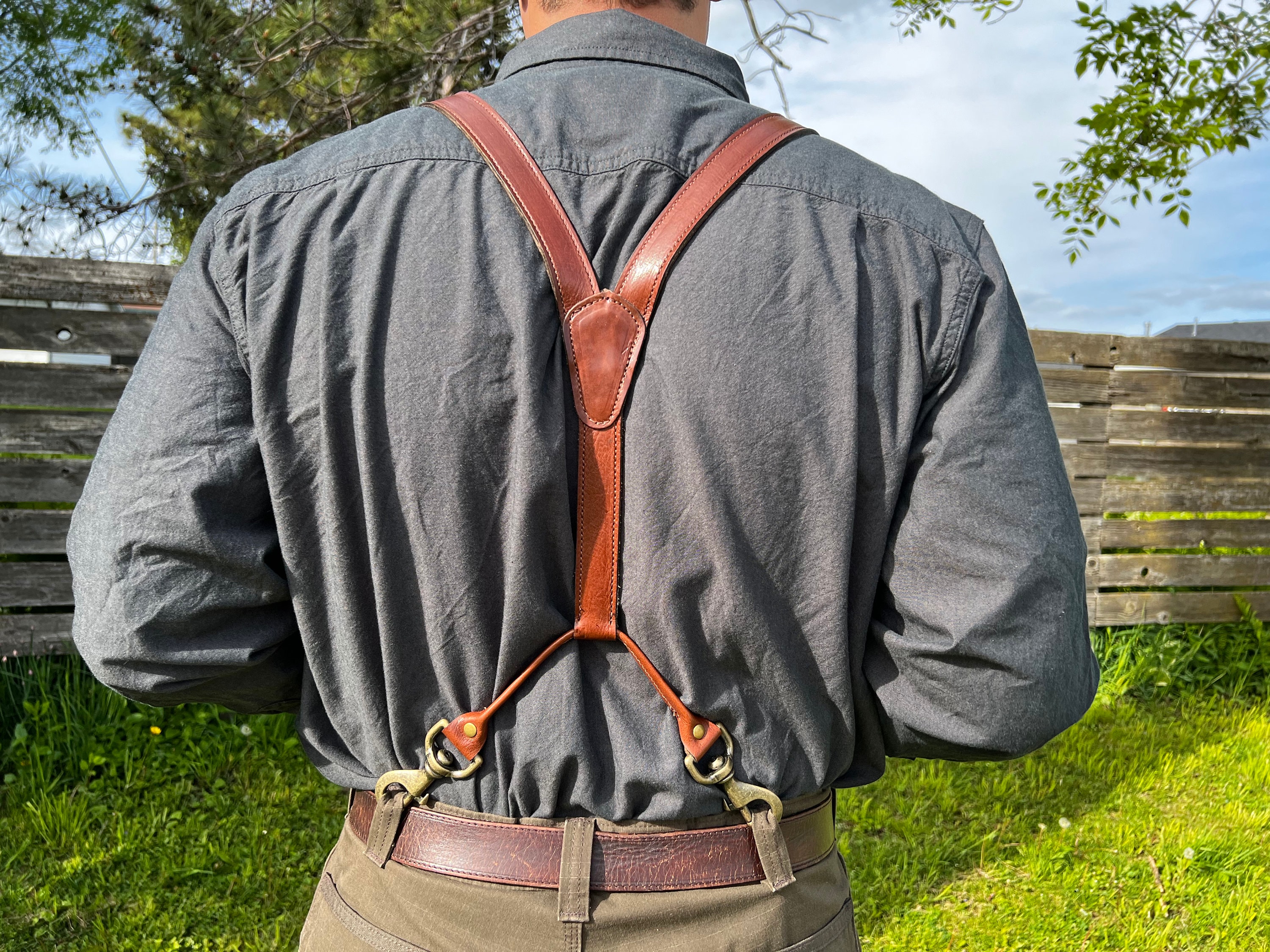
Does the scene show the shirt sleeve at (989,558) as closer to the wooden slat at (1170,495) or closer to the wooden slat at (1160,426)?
the wooden slat at (1160,426)

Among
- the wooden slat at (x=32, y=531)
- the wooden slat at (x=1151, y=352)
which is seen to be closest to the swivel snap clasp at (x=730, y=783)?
the wooden slat at (x=32, y=531)

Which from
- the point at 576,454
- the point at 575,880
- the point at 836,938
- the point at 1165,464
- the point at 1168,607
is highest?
the point at 576,454

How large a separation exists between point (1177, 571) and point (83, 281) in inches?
226

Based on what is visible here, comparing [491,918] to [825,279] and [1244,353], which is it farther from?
[1244,353]

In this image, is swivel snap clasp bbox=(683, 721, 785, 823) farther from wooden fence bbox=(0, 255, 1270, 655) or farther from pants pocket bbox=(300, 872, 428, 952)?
wooden fence bbox=(0, 255, 1270, 655)

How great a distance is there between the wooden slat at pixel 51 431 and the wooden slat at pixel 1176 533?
4894mm

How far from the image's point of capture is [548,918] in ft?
4.00

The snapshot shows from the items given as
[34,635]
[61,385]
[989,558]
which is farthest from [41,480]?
[989,558]

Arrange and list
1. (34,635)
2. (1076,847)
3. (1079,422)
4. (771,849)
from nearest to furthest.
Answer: (771,849) < (1076,847) < (34,635) < (1079,422)

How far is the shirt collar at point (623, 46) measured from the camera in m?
1.31

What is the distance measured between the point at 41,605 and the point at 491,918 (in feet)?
11.7

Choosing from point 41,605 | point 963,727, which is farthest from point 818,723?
point 41,605

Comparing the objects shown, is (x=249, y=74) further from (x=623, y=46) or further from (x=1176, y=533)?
(x=1176, y=533)

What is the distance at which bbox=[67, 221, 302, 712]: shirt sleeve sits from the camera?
3.96ft
